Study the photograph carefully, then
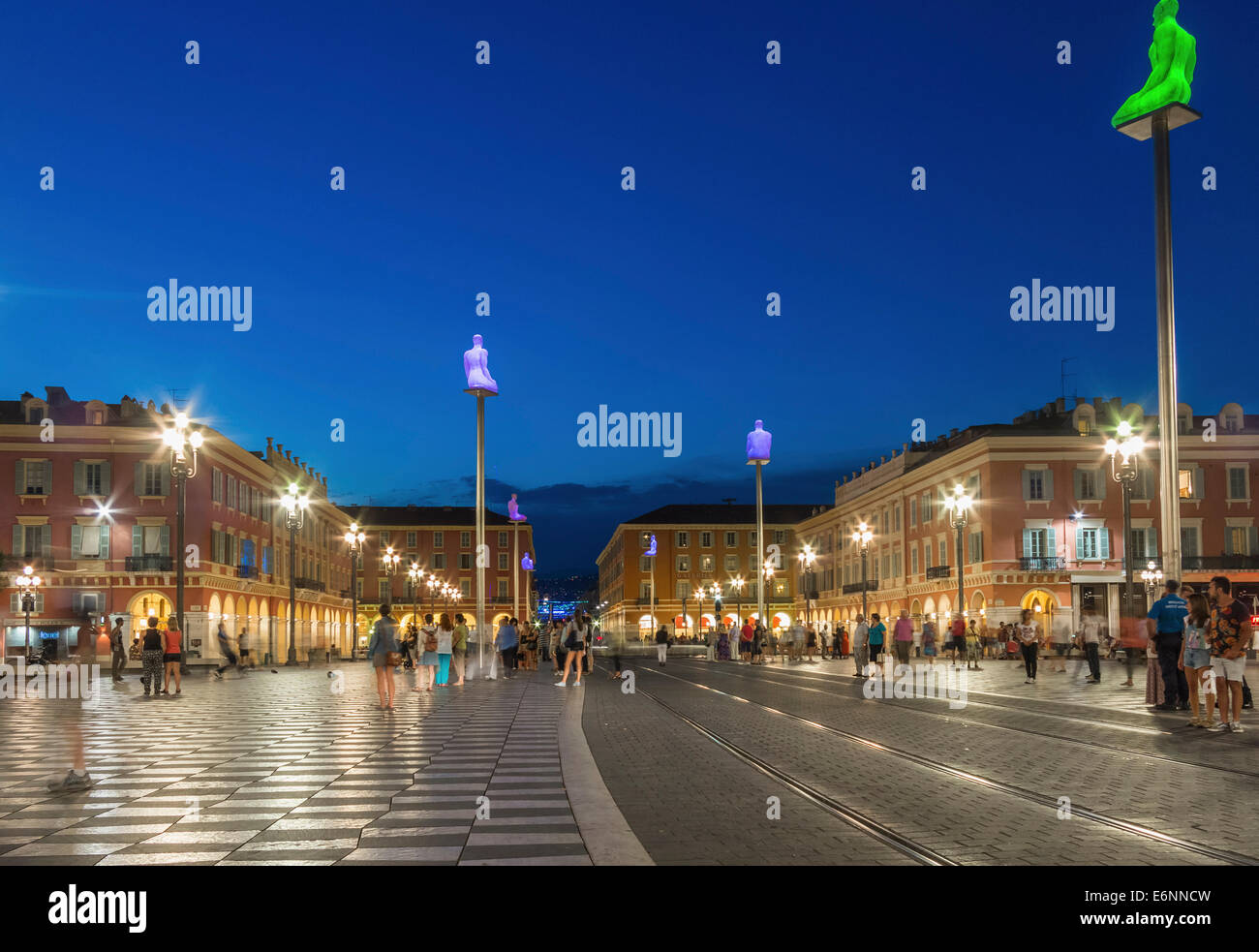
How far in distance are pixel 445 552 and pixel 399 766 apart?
115 metres

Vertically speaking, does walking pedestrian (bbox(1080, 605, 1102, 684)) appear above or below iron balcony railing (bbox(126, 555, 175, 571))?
below

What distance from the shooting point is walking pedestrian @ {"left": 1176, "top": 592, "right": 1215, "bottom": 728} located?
577 inches

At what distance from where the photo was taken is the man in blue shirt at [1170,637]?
16531 mm

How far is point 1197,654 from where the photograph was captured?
48.8 feet

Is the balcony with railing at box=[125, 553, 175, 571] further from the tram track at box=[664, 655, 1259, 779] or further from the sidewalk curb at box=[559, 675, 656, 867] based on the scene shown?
the sidewalk curb at box=[559, 675, 656, 867]

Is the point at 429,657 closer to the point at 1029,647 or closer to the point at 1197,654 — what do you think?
the point at 1029,647

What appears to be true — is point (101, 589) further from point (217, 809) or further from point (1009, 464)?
point (217, 809)

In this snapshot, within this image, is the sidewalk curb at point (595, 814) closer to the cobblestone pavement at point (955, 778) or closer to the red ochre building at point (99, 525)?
the cobblestone pavement at point (955, 778)

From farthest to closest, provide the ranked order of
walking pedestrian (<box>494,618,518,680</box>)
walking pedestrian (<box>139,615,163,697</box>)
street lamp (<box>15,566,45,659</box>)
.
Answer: street lamp (<box>15,566,45,659</box>) → walking pedestrian (<box>494,618,518,680</box>) → walking pedestrian (<box>139,615,163,697</box>)

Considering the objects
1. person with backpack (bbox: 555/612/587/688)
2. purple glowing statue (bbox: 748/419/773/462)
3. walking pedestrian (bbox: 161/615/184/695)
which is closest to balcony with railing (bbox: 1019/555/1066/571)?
purple glowing statue (bbox: 748/419/773/462)

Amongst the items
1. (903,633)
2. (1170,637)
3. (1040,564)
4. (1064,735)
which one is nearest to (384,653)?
(1064,735)

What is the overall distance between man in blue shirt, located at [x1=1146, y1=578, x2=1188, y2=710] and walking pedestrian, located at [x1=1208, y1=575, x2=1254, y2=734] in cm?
204

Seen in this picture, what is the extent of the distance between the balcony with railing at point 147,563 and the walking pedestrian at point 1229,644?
Result: 47.3 m

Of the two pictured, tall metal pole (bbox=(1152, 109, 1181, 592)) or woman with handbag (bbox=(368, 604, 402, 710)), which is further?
woman with handbag (bbox=(368, 604, 402, 710))
